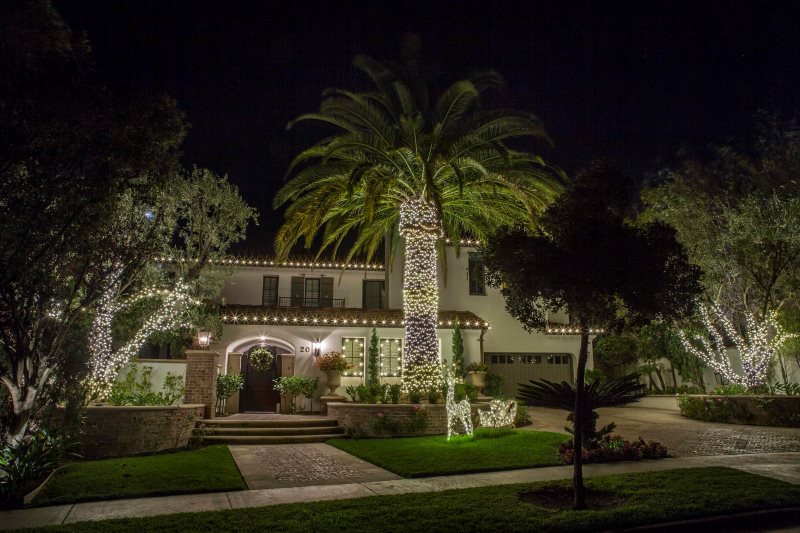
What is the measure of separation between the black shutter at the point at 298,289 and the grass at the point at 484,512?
57.8 feet

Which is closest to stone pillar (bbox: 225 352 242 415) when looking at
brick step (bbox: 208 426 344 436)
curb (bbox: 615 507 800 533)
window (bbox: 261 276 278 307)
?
brick step (bbox: 208 426 344 436)

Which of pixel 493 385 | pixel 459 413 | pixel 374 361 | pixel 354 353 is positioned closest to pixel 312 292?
pixel 354 353

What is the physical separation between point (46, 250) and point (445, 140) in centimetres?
1013

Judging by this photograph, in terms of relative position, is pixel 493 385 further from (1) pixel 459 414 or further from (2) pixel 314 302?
(2) pixel 314 302

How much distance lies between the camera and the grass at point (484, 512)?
6711 millimetres

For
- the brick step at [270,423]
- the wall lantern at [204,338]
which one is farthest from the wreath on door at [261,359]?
the brick step at [270,423]

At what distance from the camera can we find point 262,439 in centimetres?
1461

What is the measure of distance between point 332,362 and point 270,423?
4245mm

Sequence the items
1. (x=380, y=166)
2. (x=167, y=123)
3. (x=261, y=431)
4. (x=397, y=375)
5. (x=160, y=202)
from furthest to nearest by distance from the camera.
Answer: (x=397, y=375) → (x=380, y=166) → (x=261, y=431) → (x=160, y=202) → (x=167, y=123)

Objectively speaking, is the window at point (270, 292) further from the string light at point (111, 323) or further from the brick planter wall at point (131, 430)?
the brick planter wall at point (131, 430)

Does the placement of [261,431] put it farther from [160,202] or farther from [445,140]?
[445,140]

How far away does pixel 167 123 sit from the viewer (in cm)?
938

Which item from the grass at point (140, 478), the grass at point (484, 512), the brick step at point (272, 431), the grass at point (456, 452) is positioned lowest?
the grass at point (484, 512)

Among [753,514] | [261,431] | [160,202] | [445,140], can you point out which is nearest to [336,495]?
[753,514]
